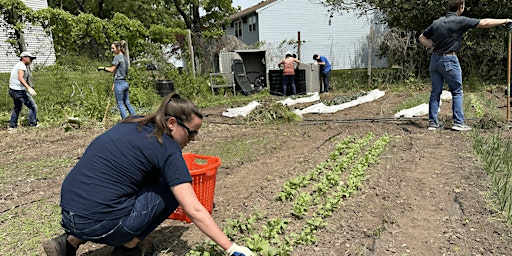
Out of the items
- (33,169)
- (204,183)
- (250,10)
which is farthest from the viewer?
(250,10)

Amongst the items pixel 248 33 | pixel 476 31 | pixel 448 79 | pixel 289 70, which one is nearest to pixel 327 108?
pixel 448 79

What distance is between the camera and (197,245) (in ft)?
8.11

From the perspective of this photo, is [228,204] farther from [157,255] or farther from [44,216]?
[44,216]

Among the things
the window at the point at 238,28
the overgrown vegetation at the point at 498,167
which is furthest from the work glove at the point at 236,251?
the window at the point at 238,28

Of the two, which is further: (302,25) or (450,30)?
(302,25)

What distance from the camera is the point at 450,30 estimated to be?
4910 millimetres

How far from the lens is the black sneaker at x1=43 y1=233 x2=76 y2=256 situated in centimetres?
214

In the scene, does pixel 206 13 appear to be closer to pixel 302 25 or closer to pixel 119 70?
pixel 302 25

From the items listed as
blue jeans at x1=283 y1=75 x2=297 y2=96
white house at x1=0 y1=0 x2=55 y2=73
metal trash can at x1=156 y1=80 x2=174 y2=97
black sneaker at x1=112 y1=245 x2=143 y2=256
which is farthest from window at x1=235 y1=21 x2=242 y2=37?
black sneaker at x1=112 y1=245 x2=143 y2=256

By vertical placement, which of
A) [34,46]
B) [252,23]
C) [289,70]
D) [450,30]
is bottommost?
[289,70]

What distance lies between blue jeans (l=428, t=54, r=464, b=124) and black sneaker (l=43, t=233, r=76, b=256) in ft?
16.5

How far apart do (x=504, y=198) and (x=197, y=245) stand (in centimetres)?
235

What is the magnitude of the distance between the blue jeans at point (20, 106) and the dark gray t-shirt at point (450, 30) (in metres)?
7.46

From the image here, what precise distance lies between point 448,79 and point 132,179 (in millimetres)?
4737
